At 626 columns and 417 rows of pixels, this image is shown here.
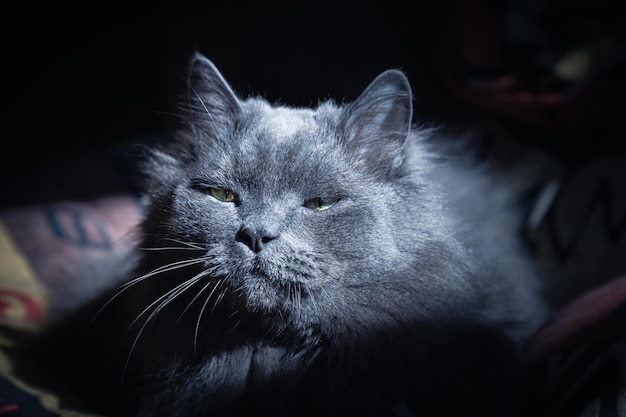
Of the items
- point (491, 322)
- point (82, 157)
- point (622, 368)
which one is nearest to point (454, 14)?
point (491, 322)

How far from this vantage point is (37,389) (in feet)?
4.22

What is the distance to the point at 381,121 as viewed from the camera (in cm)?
106

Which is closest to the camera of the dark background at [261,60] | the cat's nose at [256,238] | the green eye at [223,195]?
the cat's nose at [256,238]

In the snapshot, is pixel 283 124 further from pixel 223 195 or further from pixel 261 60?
pixel 261 60

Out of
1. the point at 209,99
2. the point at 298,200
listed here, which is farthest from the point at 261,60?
the point at 298,200

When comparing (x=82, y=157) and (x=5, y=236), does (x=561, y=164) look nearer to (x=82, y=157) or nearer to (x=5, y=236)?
(x=82, y=157)

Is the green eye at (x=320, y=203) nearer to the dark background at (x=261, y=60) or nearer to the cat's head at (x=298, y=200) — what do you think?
the cat's head at (x=298, y=200)

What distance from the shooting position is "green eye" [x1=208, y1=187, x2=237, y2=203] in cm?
103

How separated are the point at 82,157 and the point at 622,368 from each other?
197 cm

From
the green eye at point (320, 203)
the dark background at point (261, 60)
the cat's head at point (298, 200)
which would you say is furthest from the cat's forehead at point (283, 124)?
the dark background at point (261, 60)

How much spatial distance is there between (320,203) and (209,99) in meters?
0.36

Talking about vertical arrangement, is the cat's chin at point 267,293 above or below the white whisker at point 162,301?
above

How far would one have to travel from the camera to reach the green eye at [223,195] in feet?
3.37

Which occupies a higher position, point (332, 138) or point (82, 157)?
point (332, 138)
